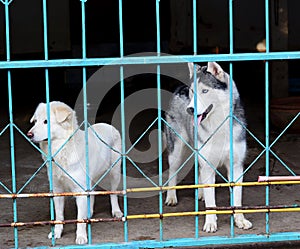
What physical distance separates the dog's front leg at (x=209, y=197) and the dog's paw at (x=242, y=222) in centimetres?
18

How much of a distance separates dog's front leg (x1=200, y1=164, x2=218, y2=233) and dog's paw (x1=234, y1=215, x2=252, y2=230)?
6.9 inches

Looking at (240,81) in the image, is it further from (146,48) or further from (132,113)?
(132,113)

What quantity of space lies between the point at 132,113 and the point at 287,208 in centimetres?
495

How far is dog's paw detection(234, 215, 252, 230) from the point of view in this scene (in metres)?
5.16

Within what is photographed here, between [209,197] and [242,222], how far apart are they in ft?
1.03

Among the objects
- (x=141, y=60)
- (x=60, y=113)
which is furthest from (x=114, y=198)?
(x=141, y=60)

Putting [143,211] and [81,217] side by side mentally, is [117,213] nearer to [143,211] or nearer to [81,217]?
[143,211]

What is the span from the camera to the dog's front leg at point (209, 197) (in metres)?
5.12

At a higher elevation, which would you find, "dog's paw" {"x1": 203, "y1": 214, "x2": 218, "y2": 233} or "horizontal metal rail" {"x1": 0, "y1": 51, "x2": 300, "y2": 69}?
"horizontal metal rail" {"x1": 0, "y1": 51, "x2": 300, "y2": 69}

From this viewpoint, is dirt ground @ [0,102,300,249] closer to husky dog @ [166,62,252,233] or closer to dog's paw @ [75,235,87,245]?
dog's paw @ [75,235,87,245]

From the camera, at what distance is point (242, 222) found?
5191 mm

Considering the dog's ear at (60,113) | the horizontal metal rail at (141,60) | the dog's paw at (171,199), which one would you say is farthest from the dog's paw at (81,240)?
the horizontal metal rail at (141,60)

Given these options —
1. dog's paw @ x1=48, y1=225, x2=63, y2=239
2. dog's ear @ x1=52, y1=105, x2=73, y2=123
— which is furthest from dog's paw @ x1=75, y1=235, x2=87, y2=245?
dog's ear @ x1=52, y1=105, x2=73, y2=123

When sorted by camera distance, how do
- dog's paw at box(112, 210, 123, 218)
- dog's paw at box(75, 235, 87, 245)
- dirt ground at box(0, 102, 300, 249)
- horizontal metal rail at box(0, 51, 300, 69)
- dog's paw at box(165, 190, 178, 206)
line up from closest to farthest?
horizontal metal rail at box(0, 51, 300, 69)
dog's paw at box(75, 235, 87, 245)
dirt ground at box(0, 102, 300, 249)
dog's paw at box(112, 210, 123, 218)
dog's paw at box(165, 190, 178, 206)
